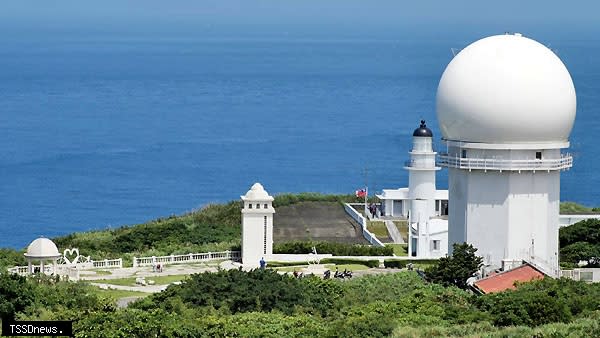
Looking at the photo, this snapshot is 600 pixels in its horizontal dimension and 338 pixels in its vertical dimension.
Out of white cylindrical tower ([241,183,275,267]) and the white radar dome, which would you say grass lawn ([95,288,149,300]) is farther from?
the white radar dome

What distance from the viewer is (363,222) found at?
58.8 metres

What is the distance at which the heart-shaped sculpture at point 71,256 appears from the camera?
47.5 metres

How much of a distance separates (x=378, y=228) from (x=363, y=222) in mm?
617

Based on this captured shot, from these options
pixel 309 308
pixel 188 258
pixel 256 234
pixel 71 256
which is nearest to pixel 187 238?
pixel 188 258

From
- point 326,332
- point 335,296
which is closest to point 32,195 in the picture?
point 335,296

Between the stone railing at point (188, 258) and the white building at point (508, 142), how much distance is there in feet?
26.7

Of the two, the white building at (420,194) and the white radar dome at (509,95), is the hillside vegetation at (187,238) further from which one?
the white radar dome at (509,95)

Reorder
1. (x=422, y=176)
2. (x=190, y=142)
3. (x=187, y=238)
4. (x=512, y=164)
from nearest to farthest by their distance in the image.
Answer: (x=512, y=164) < (x=187, y=238) < (x=422, y=176) < (x=190, y=142)

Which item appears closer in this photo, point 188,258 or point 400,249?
point 188,258

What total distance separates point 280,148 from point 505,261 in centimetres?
6541

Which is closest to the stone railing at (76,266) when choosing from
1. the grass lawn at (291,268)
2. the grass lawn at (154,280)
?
the grass lawn at (154,280)

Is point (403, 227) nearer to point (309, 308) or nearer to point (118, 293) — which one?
point (118, 293)

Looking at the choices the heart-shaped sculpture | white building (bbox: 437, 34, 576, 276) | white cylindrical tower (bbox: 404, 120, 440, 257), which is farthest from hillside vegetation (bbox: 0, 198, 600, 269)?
white cylindrical tower (bbox: 404, 120, 440, 257)

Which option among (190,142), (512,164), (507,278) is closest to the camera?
(507,278)
